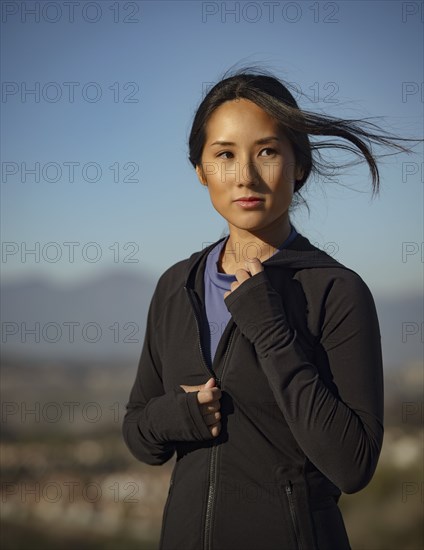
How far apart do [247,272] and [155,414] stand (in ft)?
1.15

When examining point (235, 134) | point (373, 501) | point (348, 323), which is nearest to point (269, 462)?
point (348, 323)

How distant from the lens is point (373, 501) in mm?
5930

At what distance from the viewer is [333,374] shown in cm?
135

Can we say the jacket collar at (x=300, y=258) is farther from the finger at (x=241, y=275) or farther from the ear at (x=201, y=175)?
the ear at (x=201, y=175)

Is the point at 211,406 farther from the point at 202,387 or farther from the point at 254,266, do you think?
the point at 254,266

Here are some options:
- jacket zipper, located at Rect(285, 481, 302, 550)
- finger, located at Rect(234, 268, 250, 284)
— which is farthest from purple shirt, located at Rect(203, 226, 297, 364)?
jacket zipper, located at Rect(285, 481, 302, 550)

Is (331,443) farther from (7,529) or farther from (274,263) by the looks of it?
(7,529)

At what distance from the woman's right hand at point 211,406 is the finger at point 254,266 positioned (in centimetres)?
23

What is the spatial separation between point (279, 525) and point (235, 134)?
75cm

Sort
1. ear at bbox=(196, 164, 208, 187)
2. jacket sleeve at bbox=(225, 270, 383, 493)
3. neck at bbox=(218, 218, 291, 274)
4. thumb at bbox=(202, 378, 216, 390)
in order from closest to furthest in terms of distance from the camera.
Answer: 1. jacket sleeve at bbox=(225, 270, 383, 493)
2. thumb at bbox=(202, 378, 216, 390)
3. neck at bbox=(218, 218, 291, 274)
4. ear at bbox=(196, 164, 208, 187)

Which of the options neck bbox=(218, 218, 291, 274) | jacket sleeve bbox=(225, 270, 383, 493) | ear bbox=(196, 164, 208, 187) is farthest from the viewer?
ear bbox=(196, 164, 208, 187)

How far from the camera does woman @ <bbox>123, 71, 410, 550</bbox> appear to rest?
1.30 meters

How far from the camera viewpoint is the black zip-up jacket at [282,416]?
129 centimetres

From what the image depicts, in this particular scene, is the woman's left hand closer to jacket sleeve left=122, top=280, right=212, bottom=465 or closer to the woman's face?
the woman's face
